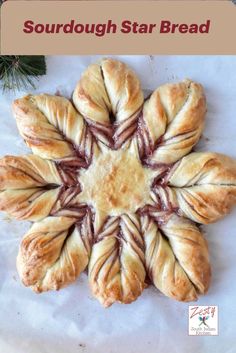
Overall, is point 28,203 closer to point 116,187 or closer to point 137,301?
point 116,187

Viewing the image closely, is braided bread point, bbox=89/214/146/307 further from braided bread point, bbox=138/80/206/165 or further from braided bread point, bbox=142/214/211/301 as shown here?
braided bread point, bbox=138/80/206/165

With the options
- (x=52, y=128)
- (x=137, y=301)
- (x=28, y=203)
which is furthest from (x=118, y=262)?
(x=52, y=128)

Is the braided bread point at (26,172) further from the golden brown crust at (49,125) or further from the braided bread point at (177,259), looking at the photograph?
the braided bread point at (177,259)

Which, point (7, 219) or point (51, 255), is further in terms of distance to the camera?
point (7, 219)

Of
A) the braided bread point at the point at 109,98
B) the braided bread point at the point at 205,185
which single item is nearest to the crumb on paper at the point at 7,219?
the braided bread point at the point at 109,98

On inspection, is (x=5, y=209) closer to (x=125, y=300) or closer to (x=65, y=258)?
(x=65, y=258)

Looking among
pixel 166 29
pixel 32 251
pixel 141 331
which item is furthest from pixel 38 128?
pixel 141 331
